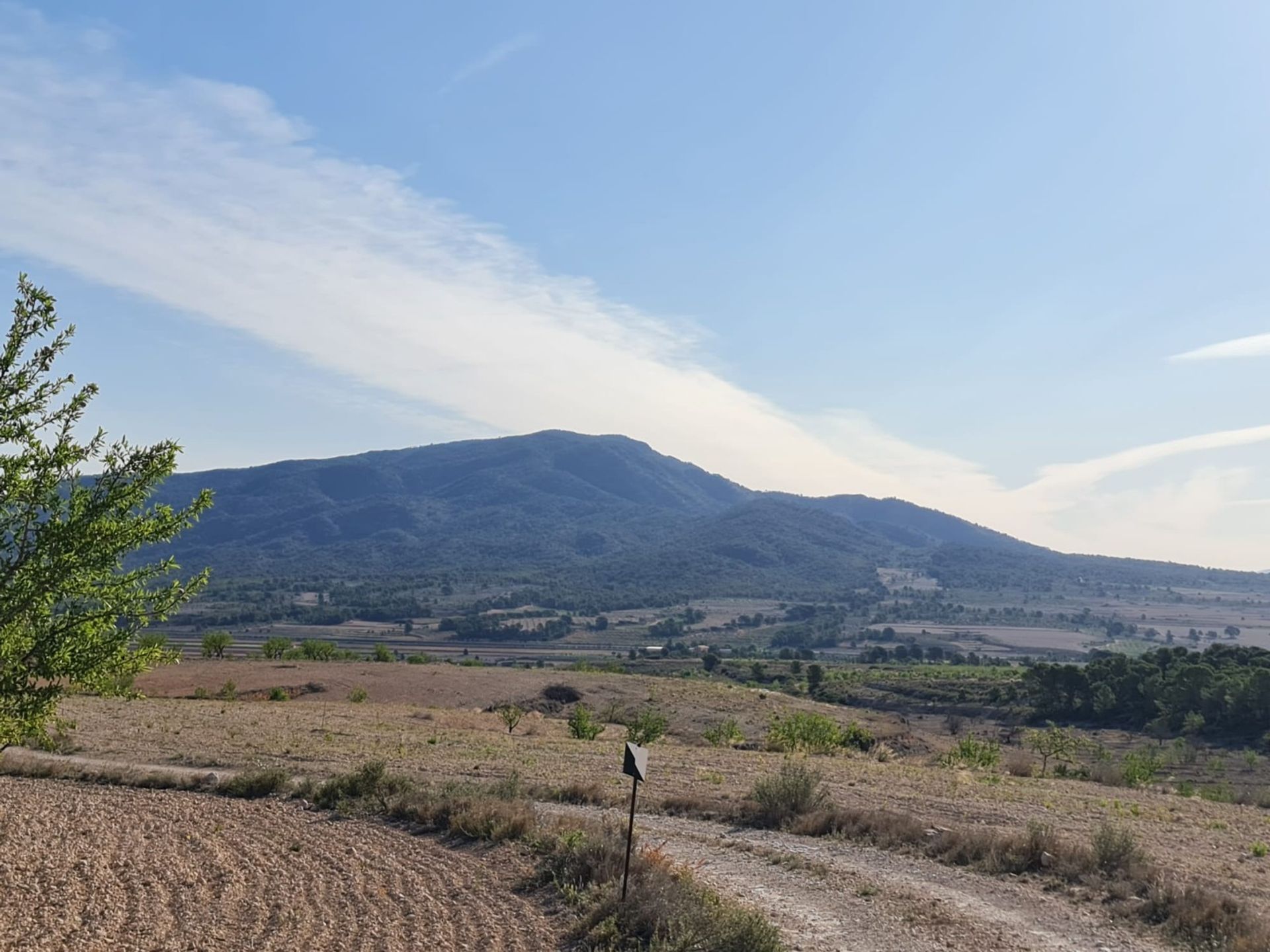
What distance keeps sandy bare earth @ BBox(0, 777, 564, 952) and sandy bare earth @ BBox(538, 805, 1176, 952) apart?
10.9 feet

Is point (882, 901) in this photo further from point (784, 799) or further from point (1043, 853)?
point (784, 799)

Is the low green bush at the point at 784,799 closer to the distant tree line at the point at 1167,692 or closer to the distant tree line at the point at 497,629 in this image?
the distant tree line at the point at 1167,692

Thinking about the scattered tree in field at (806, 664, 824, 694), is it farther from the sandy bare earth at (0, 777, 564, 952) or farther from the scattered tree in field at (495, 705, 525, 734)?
the sandy bare earth at (0, 777, 564, 952)

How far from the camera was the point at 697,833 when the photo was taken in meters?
17.6

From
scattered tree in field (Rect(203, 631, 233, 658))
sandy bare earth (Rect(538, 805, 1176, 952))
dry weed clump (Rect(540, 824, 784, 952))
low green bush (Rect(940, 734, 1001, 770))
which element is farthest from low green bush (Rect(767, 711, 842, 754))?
scattered tree in field (Rect(203, 631, 233, 658))

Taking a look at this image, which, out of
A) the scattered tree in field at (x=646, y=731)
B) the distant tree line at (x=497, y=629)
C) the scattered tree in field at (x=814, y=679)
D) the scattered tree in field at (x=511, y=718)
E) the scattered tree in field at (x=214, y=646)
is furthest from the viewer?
the distant tree line at (x=497, y=629)

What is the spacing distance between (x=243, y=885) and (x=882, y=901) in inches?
369

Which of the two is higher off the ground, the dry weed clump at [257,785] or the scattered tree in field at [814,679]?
the dry weed clump at [257,785]

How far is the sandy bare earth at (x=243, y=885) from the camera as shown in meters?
11.6

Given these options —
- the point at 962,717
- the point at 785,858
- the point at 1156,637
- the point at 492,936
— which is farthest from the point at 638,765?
the point at 1156,637

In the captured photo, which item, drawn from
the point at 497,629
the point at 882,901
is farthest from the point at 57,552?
the point at 497,629

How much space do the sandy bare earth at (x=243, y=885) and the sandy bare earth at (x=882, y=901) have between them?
332 centimetres

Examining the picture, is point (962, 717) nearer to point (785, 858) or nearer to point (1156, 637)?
point (785, 858)

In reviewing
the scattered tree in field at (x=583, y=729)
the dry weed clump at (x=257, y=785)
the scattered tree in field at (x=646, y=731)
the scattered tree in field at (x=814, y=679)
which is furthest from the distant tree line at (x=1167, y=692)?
the dry weed clump at (x=257, y=785)
